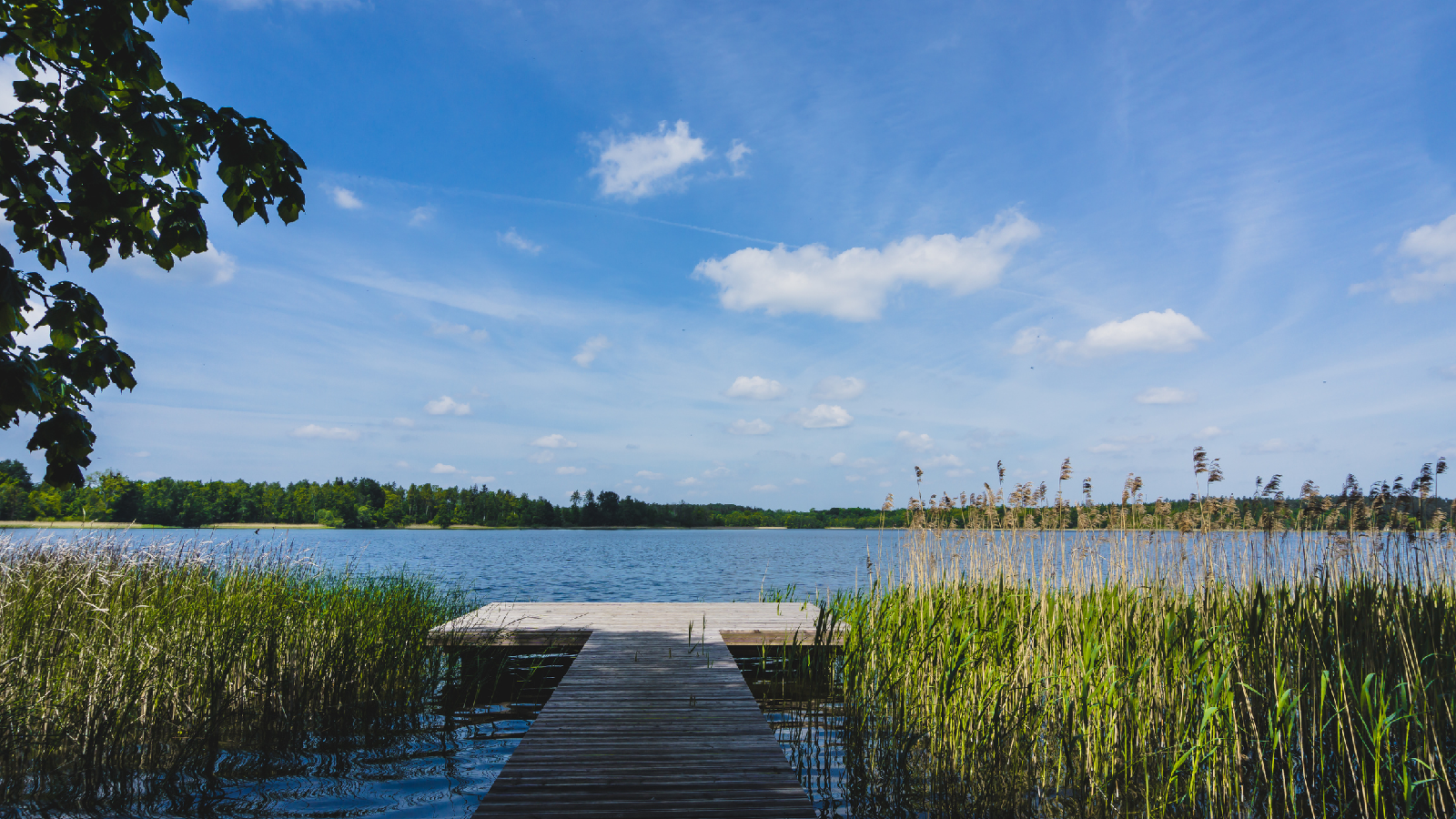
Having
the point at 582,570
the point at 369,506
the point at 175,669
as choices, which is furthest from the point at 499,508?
the point at 175,669

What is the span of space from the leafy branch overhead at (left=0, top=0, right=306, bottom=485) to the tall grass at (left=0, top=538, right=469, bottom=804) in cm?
214

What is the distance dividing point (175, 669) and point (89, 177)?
3.61m

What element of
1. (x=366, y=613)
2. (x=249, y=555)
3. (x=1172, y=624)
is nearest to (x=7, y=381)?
(x=366, y=613)

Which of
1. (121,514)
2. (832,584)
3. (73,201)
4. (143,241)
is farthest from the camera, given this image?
(121,514)

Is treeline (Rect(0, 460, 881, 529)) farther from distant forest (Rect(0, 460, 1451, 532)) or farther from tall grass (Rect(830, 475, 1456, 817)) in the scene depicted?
tall grass (Rect(830, 475, 1456, 817))

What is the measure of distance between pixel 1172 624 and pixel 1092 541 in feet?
5.84

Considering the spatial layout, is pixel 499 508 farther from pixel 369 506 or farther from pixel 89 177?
pixel 89 177

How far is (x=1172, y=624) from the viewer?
13.1 ft

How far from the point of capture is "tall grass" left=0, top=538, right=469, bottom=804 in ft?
13.3

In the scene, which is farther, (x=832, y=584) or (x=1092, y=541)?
(x=832, y=584)

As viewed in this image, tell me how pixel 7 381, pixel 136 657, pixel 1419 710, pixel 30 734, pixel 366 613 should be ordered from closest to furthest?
pixel 7 381, pixel 1419 710, pixel 30 734, pixel 136 657, pixel 366 613

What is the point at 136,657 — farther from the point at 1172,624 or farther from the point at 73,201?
the point at 1172,624

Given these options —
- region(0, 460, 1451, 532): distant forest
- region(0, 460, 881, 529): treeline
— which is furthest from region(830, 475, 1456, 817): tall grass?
region(0, 460, 881, 529): treeline

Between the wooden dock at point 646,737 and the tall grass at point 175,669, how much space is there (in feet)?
3.01
